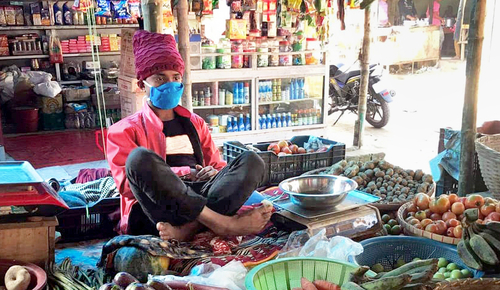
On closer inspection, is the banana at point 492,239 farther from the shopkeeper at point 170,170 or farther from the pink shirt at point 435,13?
the pink shirt at point 435,13

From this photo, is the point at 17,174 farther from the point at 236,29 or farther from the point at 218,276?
the point at 236,29

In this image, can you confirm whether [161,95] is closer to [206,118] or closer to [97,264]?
[97,264]

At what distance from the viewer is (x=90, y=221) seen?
9.69 feet

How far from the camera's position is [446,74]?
1381cm

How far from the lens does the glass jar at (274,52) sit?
21.3 feet

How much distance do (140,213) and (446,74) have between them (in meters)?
12.9

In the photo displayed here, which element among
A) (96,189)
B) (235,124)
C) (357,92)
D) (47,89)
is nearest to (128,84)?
(96,189)

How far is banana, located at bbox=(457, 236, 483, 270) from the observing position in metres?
2.08

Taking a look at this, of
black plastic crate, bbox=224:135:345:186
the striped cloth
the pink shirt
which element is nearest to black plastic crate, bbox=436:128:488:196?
black plastic crate, bbox=224:135:345:186

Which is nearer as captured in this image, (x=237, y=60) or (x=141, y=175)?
(x=141, y=175)

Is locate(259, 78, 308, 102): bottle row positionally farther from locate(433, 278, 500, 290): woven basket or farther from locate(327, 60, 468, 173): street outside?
locate(433, 278, 500, 290): woven basket

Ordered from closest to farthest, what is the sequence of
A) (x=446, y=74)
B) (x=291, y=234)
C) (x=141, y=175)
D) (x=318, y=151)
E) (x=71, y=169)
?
(x=141, y=175) < (x=291, y=234) < (x=318, y=151) < (x=71, y=169) < (x=446, y=74)

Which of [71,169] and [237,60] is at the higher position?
[237,60]

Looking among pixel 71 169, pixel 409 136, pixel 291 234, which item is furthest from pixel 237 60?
pixel 291 234
